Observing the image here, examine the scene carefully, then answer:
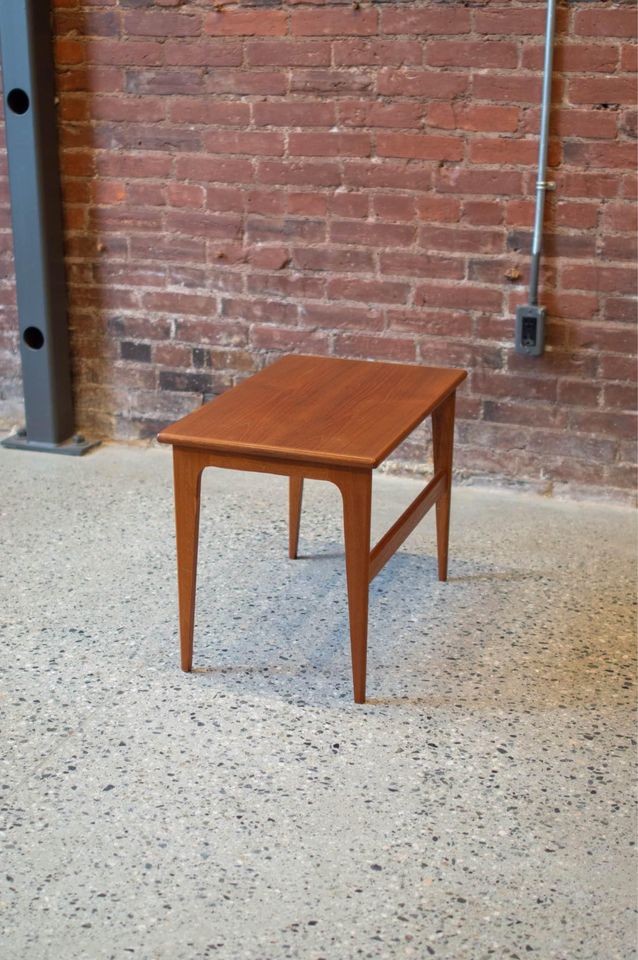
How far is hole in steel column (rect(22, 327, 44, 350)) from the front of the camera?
3.81 meters

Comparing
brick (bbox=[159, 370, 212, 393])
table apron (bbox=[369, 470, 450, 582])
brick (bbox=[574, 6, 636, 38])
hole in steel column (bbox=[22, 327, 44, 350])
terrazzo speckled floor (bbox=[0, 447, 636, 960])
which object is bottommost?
terrazzo speckled floor (bbox=[0, 447, 636, 960])

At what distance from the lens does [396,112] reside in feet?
10.9

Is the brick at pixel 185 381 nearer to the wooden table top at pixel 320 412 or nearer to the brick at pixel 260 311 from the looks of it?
the brick at pixel 260 311

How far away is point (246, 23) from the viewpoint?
134 inches

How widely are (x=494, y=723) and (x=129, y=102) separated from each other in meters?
2.19

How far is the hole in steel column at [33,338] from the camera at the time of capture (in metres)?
3.81

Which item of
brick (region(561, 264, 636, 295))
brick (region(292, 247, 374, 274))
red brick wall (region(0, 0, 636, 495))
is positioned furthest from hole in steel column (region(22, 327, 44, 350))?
brick (region(561, 264, 636, 295))

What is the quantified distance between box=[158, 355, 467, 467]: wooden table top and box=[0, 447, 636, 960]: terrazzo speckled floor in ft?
1.76

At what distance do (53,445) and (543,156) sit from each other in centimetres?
178

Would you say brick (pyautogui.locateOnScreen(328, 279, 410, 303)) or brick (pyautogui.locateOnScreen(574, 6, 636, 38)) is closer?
brick (pyautogui.locateOnScreen(574, 6, 636, 38))

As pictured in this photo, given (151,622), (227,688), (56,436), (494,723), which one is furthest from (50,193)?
(494,723)

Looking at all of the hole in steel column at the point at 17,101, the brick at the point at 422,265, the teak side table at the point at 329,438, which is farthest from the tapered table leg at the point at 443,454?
the hole in steel column at the point at 17,101

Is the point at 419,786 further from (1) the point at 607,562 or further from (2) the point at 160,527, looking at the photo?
(2) the point at 160,527

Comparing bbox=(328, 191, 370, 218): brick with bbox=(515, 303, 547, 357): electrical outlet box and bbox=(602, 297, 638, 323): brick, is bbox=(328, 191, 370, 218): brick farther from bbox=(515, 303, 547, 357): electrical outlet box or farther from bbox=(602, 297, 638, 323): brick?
bbox=(602, 297, 638, 323): brick
